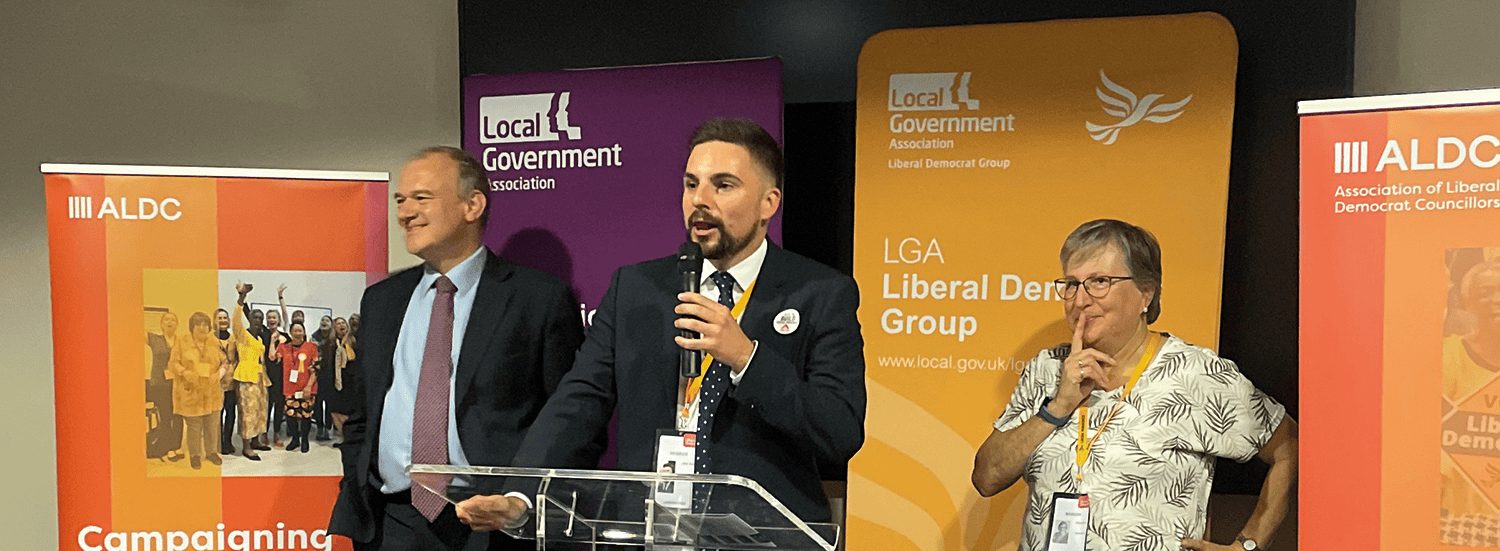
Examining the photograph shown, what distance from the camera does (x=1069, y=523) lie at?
3.28 m

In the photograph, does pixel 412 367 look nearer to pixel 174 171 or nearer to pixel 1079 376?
pixel 174 171

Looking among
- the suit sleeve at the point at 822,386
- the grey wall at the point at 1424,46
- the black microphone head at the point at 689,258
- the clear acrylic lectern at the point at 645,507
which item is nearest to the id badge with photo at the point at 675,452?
the suit sleeve at the point at 822,386

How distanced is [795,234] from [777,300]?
630mm

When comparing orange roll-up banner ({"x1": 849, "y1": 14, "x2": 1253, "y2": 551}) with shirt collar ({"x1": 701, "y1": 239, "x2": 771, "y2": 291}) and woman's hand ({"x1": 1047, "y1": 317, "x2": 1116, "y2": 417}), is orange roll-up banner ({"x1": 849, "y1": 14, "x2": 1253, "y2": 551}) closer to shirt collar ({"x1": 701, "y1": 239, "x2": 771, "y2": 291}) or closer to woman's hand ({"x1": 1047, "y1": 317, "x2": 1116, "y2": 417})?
woman's hand ({"x1": 1047, "y1": 317, "x2": 1116, "y2": 417})

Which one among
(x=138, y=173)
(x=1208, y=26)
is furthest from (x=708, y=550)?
(x=138, y=173)

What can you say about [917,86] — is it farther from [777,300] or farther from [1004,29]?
[777,300]

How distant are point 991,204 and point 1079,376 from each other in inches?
27.9

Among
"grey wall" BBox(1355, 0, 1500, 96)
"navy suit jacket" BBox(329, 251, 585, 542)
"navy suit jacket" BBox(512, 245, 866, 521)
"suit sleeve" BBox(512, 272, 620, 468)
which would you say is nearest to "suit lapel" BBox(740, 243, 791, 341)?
"navy suit jacket" BBox(512, 245, 866, 521)

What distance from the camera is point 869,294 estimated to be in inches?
152

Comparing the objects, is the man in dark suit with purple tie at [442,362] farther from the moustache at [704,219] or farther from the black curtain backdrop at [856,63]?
the black curtain backdrop at [856,63]

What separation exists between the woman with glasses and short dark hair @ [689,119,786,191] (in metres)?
0.97

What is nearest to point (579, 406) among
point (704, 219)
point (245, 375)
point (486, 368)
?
point (486, 368)

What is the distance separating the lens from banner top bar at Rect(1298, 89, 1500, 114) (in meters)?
2.86

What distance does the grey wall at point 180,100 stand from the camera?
4777mm
